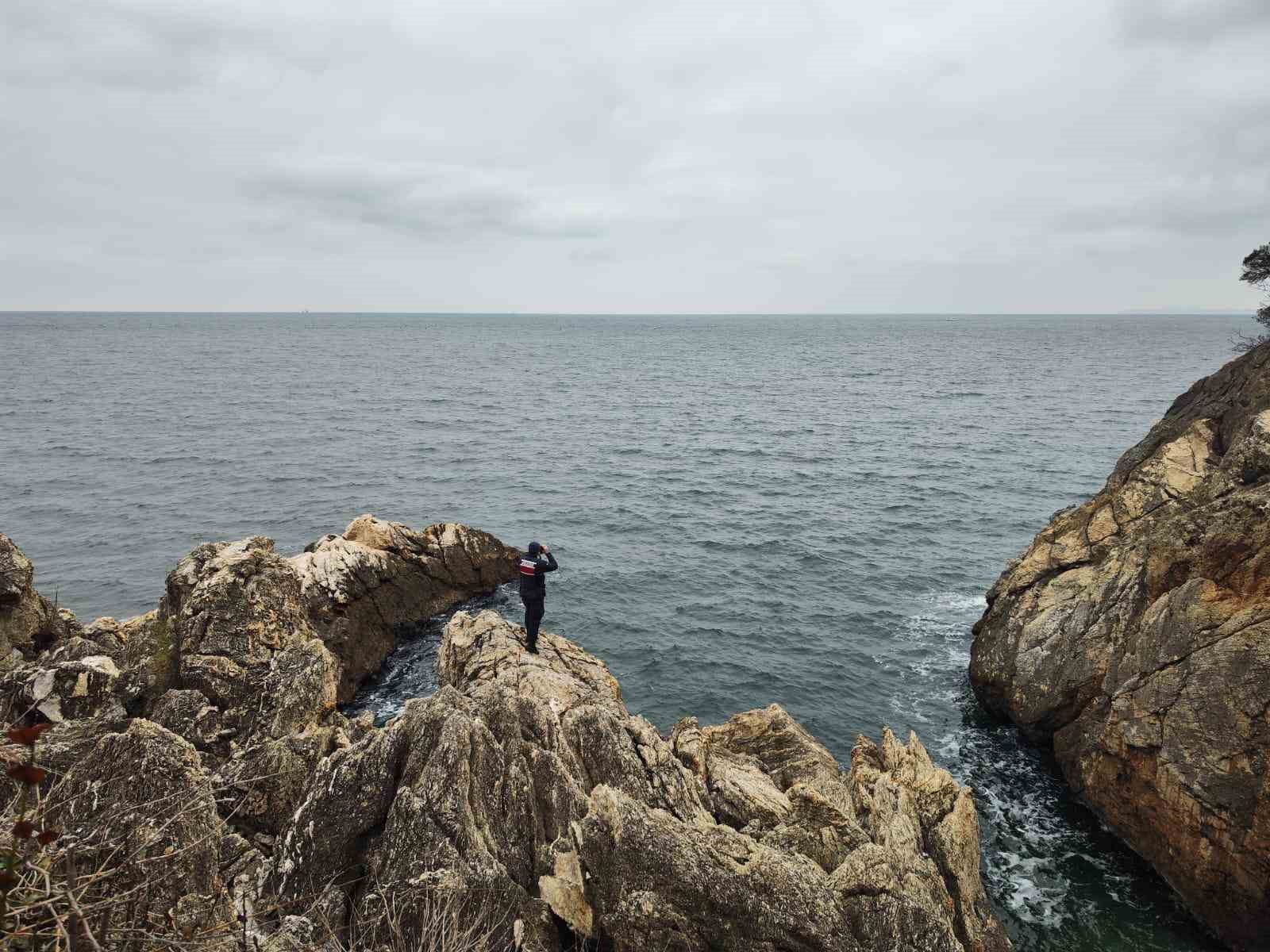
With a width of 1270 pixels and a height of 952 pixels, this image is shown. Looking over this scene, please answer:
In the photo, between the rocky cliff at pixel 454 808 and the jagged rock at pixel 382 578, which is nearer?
the rocky cliff at pixel 454 808

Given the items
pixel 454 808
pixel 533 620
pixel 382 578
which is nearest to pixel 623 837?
pixel 454 808

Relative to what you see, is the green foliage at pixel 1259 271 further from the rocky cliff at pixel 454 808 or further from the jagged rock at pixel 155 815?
the jagged rock at pixel 155 815

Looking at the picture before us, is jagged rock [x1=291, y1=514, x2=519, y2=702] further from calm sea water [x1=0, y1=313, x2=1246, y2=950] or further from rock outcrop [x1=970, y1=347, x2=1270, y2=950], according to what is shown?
rock outcrop [x1=970, y1=347, x2=1270, y2=950]

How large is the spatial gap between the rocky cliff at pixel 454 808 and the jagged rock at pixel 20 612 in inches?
65.9

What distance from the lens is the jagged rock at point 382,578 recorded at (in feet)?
89.7

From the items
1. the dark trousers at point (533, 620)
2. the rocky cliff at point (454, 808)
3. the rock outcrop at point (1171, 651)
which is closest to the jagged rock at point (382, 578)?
the rocky cliff at point (454, 808)

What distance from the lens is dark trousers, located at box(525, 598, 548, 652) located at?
801 inches

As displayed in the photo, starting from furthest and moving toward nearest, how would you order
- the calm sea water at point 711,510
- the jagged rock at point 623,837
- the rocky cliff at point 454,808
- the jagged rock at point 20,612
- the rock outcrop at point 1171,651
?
1. the calm sea water at point 711,510
2. the jagged rock at point 20,612
3. the rock outcrop at point 1171,651
4. the jagged rock at point 623,837
5. the rocky cliff at point 454,808

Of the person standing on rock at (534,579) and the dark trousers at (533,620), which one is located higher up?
the person standing on rock at (534,579)

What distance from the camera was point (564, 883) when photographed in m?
11.3

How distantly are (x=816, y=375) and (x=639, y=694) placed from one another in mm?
110226

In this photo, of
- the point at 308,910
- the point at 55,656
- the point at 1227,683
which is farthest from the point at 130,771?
the point at 1227,683

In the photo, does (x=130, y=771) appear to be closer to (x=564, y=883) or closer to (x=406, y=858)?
(x=406, y=858)

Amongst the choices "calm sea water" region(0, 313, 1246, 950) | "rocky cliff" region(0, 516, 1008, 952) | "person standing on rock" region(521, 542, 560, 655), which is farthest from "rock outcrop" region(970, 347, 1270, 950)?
"person standing on rock" region(521, 542, 560, 655)
